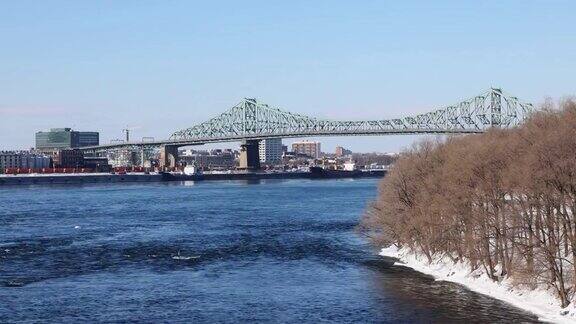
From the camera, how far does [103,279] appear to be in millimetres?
30328

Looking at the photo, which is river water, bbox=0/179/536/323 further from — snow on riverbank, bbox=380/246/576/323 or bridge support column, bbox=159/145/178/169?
bridge support column, bbox=159/145/178/169

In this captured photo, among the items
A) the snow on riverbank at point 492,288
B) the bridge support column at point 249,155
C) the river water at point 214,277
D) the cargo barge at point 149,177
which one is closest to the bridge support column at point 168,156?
the cargo barge at point 149,177

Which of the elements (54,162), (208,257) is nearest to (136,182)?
(54,162)

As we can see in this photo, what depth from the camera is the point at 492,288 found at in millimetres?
26812

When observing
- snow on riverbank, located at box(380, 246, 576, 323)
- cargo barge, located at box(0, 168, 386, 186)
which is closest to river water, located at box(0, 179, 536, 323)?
snow on riverbank, located at box(380, 246, 576, 323)

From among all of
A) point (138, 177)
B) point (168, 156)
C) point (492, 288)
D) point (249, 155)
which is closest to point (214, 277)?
point (492, 288)

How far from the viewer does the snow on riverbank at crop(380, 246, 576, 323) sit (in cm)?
2262

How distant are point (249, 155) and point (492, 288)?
133711 millimetres

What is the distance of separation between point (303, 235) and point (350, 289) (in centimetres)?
1777

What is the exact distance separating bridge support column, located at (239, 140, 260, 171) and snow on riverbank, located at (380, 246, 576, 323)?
119976 mm

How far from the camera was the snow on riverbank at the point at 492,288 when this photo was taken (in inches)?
891

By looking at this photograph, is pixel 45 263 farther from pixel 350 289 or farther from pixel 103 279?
pixel 350 289

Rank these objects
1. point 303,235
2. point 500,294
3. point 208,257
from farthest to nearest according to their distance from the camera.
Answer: point 303,235
point 208,257
point 500,294

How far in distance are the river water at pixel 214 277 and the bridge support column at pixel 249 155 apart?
99614 mm
